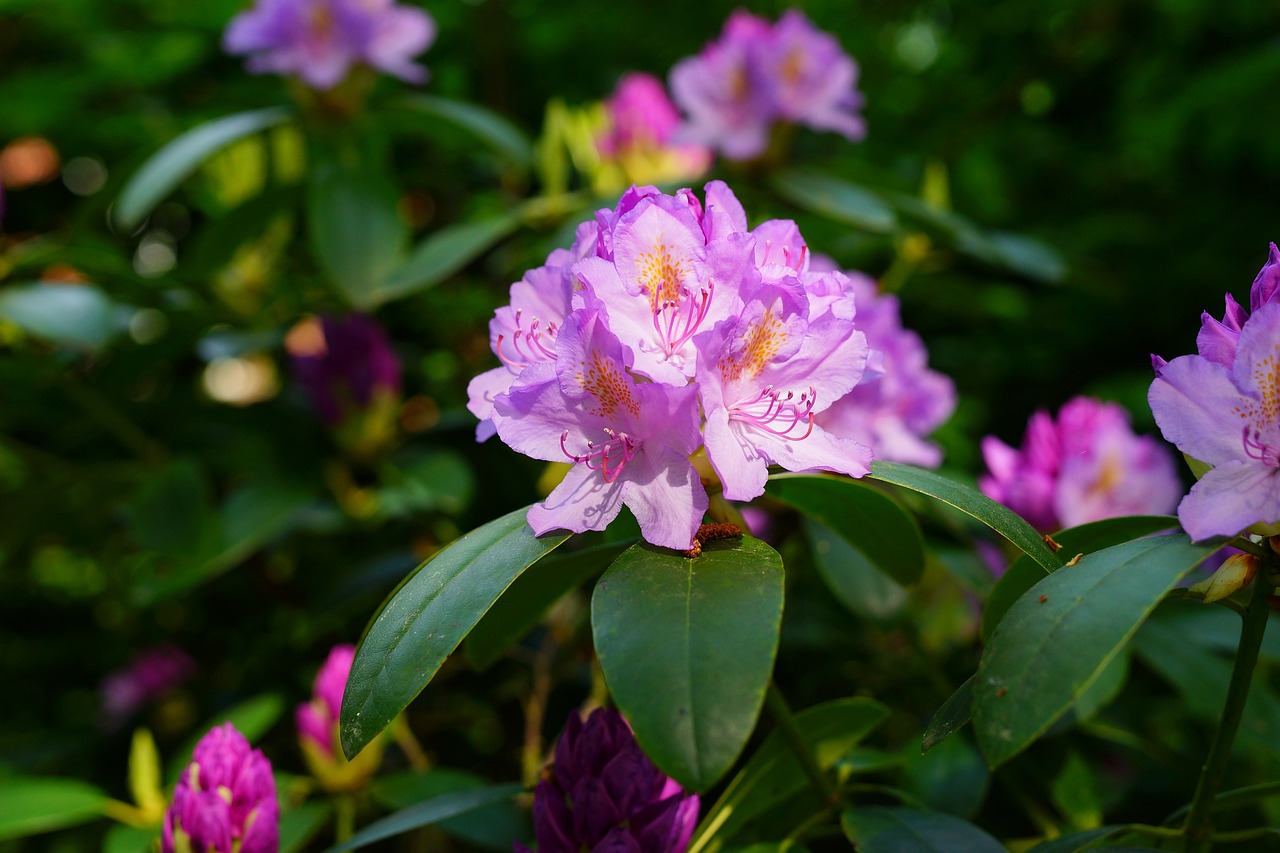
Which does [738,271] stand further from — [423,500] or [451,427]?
[451,427]

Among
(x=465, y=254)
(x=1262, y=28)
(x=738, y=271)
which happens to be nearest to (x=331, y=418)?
(x=465, y=254)

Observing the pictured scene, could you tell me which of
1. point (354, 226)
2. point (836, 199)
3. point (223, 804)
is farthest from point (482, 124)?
point (223, 804)

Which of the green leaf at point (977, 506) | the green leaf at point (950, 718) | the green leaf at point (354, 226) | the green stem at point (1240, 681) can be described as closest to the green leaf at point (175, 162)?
the green leaf at point (354, 226)

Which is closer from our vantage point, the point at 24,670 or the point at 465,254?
the point at 465,254

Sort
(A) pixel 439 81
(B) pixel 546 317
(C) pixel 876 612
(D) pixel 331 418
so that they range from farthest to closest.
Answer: (A) pixel 439 81
(D) pixel 331 418
(C) pixel 876 612
(B) pixel 546 317

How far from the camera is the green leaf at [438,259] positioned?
143 centimetres

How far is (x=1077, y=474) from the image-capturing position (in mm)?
1262

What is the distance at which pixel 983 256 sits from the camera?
5.19ft

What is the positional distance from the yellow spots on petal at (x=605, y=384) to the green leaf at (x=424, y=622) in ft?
0.32

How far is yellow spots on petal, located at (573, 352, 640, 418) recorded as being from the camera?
703 millimetres

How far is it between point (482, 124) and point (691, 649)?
1.23 m

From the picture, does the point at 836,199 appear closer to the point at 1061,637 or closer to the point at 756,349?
the point at 756,349

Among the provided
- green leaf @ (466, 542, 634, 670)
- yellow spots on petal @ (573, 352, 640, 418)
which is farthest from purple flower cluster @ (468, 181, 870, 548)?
green leaf @ (466, 542, 634, 670)

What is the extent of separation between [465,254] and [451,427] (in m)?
0.32
